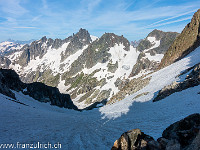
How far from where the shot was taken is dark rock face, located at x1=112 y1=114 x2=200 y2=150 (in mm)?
4970

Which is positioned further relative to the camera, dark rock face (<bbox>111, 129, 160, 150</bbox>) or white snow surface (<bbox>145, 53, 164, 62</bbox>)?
white snow surface (<bbox>145, 53, 164, 62</bbox>)

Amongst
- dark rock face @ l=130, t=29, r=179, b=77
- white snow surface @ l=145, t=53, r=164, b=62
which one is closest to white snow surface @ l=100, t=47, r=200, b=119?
dark rock face @ l=130, t=29, r=179, b=77

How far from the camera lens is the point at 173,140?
5160 mm

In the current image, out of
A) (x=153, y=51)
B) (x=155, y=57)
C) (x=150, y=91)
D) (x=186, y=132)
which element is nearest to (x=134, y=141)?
(x=186, y=132)

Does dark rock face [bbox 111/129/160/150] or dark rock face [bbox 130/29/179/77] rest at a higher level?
dark rock face [bbox 130/29/179/77]

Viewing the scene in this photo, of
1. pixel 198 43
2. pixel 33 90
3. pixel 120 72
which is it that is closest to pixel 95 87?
pixel 120 72

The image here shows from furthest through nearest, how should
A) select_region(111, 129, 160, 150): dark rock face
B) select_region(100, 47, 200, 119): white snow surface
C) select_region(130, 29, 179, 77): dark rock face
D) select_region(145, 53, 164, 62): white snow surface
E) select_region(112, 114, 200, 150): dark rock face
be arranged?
1. select_region(145, 53, 164, 62): white snow surface
2. select_region(130, 29, 179, 77): dark rock face
3. select_region(100, 47, 200, 119): white snow surface
4. select_region(111, 129, 160, 150): dark rock face
5. select_region(112, 114, 200, 150): dark rock face

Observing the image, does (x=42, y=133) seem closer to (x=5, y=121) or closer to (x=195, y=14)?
(x=5, y=121)

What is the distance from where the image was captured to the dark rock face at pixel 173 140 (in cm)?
497

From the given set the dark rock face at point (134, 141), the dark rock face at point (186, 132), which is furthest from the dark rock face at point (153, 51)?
the dark rock face at point (134, 141)

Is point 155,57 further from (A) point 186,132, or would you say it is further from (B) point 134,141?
(B) point 134,141

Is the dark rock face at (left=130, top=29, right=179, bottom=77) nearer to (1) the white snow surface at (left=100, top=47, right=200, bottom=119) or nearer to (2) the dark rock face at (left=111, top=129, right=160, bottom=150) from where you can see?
(1) the white snow surface at (left=100, top=47, right=200, bottom=119)

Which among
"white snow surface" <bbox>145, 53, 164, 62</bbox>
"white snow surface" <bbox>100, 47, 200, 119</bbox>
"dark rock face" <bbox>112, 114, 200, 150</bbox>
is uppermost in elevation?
"white snow surface" <bbox>145, 53, 164, 62</bbox>

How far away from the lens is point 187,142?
514 cm
